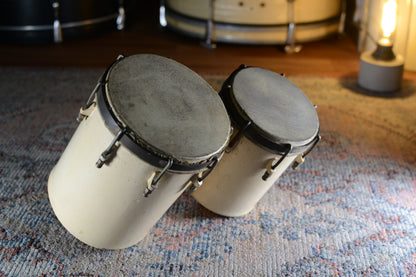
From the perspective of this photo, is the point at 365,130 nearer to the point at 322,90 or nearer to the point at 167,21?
the point at 322,90

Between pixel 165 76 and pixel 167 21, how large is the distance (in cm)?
163

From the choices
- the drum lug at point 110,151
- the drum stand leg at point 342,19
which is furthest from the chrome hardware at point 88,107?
the drum stand leg at point 342,19

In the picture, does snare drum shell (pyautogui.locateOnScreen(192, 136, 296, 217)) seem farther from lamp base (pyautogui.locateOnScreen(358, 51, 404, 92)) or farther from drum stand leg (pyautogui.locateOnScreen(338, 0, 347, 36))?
drum stand leg (pyautogui.locateOnScreen(338, 0, 347, 36))

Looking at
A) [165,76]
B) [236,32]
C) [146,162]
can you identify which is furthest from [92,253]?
[236,32]

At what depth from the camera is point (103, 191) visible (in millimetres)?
→ 1046

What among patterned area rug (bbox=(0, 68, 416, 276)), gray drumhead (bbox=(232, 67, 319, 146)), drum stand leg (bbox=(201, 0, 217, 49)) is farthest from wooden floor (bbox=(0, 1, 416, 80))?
gray drumhead (bbox=(232, 67, 319, 146))

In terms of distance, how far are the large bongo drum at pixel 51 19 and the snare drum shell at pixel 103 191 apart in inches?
56.3

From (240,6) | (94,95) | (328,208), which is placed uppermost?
(94,95)

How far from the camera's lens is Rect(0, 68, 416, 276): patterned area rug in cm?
117

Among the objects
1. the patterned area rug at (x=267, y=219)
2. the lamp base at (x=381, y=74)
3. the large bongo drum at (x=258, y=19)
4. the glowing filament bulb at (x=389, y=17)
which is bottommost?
the patterned area rug at (x=267, y=219)

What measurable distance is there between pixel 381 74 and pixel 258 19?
63cm

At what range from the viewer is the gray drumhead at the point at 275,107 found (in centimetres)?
113

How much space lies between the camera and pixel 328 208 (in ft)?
4.61

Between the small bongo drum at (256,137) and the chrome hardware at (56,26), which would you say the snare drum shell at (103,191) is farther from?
the chrome hardware at (56,26)
